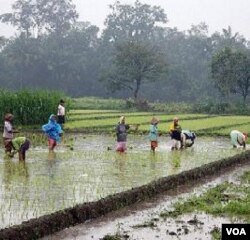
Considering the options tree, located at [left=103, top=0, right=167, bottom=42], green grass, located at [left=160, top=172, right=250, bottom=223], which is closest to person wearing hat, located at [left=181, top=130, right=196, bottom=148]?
green grass, located at [left=160, top=172, right=250, bottom=223]

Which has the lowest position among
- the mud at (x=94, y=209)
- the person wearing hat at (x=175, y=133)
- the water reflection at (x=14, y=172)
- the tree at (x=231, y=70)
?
the mud at (x=94, y=209)

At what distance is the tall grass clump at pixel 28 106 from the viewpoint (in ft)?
82.6

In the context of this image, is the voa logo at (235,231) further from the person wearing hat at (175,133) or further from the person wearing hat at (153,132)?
the person wearing hat at (175,133)

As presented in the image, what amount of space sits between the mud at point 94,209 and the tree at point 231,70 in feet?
113

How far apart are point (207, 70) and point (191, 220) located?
61.3 m

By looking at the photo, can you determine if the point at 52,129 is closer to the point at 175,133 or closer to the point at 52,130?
the point at 52,130

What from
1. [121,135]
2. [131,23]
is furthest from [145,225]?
[131,23]

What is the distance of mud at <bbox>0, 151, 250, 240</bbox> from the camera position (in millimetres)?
7176

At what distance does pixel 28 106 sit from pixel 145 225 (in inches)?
729

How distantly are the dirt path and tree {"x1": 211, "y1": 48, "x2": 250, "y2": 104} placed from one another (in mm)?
37753

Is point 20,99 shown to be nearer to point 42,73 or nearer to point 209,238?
point 209,238

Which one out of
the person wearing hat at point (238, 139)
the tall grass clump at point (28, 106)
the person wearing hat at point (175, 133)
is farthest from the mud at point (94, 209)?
the tall grass clump at point (28, 106)

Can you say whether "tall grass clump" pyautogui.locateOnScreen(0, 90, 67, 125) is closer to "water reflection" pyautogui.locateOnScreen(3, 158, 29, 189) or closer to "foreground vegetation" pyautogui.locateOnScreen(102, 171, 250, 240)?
"water reflection" pyautogui.locateOnScreen(3, 158, 29, 189)

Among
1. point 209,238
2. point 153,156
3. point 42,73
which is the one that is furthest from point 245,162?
point 42,73
